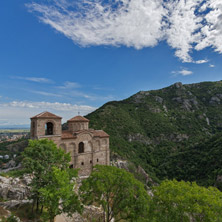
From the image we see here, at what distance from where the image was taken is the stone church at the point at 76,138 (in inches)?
938

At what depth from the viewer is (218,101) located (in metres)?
99.3

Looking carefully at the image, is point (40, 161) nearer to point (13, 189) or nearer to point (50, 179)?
point (50, 179)

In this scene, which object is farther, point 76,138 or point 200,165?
point 200,165

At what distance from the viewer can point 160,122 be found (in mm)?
80562

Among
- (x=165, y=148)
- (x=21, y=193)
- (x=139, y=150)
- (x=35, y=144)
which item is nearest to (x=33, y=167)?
(x=35, y=144)

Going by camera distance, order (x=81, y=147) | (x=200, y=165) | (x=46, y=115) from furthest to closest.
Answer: (x=200, y=165)
(x=81, y=147)
(x=46, y=115)

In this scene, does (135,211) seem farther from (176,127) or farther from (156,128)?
(176,127)

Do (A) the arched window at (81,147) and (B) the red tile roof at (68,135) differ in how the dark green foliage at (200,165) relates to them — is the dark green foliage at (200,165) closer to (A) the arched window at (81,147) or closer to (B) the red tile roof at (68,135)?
(A) the arched window at (81,147)

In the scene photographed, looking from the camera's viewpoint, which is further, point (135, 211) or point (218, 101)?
point (218, 101)

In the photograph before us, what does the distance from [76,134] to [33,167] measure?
49.1ft

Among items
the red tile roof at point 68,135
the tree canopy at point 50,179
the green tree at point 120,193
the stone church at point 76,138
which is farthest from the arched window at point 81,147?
the green tree at point 120,193

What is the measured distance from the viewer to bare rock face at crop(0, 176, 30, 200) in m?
15.8

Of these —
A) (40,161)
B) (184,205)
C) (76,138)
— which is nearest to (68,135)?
(76,138)

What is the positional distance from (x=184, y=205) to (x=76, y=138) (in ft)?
69.4
